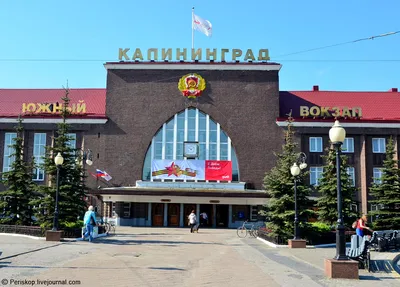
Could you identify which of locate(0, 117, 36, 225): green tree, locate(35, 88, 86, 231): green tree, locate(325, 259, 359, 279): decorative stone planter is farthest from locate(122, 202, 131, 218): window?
locate(325, 259, 359, 279): decorative stone planter

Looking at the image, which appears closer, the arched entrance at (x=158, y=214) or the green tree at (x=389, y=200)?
the green tree at (x=389, y=200)

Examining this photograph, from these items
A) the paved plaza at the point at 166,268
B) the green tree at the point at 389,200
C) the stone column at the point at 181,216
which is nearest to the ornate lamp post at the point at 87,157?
the stone column at the point at 181,216

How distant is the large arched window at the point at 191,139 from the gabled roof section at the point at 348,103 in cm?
602

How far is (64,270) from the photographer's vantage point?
38.6 ft

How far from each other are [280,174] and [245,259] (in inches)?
346

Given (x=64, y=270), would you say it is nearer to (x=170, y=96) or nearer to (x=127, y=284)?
(x=127, y=284)

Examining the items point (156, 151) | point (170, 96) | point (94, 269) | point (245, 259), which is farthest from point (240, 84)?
point (94, 269)

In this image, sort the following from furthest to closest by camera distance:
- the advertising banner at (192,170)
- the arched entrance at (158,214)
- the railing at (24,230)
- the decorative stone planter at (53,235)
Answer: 1. the advertising banner at (192,170)
2. the arched entrance at (158,214)
3. the railing at (24,230)
4. the decorative stone planter at (53,235)

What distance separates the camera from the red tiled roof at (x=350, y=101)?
147 ft

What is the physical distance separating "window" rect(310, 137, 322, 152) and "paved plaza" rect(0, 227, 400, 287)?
25.6m

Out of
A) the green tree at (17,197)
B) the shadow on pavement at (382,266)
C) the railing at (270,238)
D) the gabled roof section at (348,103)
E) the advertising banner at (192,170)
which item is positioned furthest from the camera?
the gabled roof section at (348,103)

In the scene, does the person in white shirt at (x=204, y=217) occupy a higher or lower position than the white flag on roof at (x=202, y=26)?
lower

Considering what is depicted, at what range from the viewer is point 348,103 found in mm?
46875

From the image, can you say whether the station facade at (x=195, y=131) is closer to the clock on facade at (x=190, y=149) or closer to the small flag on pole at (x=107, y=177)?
the clock on facade at (x=190, y=149)
